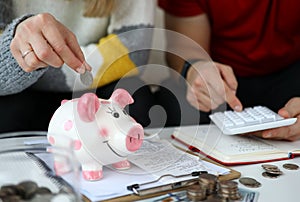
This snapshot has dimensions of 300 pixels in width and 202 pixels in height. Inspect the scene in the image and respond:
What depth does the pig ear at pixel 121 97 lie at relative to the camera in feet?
1.89

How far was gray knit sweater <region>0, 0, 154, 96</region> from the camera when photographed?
85cm

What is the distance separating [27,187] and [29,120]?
456 mm

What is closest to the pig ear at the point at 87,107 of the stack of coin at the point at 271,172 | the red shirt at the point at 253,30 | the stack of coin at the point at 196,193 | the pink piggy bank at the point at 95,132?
the pink piggy bank at the point at 95,132

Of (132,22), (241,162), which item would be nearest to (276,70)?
(132,22)

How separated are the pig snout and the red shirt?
1.89 feet

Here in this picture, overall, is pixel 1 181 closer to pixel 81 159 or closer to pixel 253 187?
pixel 81 159

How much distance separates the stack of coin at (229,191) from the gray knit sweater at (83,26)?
0.35m

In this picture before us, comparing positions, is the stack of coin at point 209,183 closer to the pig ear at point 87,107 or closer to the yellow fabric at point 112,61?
the pig ear at point 87,107

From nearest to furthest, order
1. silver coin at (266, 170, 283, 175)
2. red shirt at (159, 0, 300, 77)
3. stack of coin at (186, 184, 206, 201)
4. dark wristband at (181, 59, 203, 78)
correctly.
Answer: stack of coin at (186, 184, 206, 201) < silver coin at (266, 170, 283, 175) < dark wristband at (181, 59, 203, 78) < red shirt at (159, 0, 300, 77)

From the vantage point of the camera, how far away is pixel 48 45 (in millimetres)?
587

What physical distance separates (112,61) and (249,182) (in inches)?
15.6

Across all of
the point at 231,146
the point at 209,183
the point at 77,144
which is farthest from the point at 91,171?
the point at 231,146

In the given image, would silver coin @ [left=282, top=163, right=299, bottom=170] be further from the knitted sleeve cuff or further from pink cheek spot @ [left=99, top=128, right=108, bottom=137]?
the knitted sleeve cuff

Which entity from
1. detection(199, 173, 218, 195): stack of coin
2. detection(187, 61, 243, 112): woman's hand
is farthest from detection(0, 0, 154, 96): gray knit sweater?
detection(199, 173, 218, 195): stack of coin
